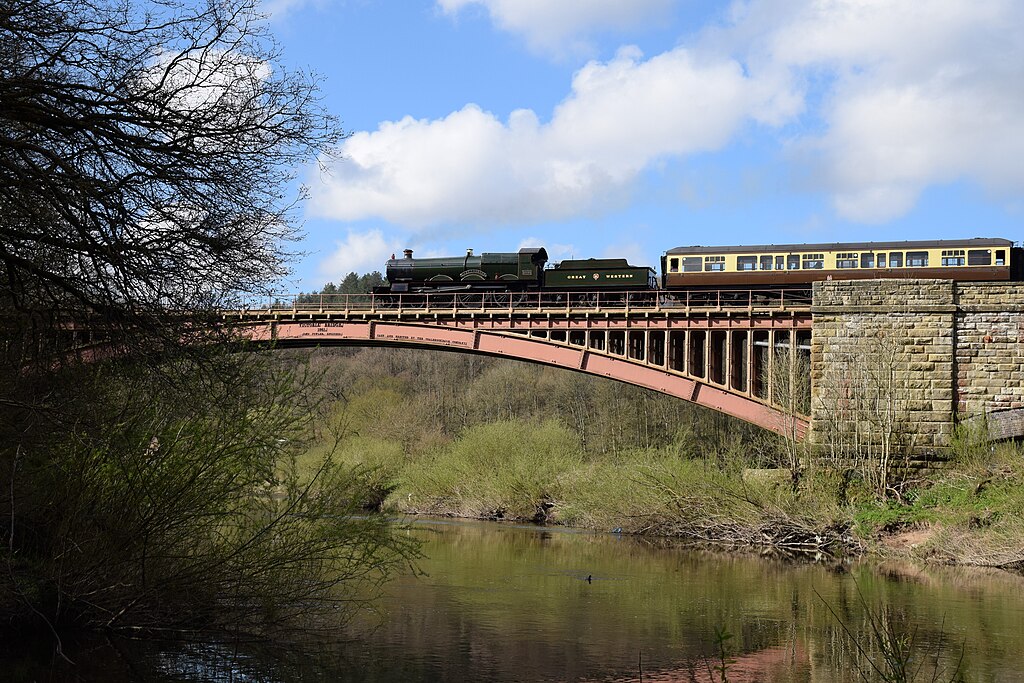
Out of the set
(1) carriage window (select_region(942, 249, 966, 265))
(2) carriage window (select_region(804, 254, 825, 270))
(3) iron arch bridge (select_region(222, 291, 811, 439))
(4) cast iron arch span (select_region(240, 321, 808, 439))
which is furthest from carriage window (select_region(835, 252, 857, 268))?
(4) cast iron arch span (select_region(240, 321, 808, 439))

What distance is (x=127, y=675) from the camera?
11281 millimetres

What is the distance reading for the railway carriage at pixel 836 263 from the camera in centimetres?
3244

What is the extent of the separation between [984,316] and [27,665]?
22.5 meters

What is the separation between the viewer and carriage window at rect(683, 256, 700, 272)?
34.8 m

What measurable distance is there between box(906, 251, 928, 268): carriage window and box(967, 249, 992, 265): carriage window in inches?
47.0

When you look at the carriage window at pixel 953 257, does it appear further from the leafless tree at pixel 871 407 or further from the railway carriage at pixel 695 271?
the leafless tree at pixel 871 407

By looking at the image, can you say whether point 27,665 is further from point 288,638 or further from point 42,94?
point 42,94

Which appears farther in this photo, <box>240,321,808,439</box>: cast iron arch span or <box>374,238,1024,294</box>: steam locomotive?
<box>374,238,1024,294</box>: steam locomotive

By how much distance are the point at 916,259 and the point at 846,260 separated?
197 cm

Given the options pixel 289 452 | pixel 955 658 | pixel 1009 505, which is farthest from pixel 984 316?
pixel 289 452

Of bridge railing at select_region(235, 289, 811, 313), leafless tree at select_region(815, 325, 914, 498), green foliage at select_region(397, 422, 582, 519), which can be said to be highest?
bridge railing at select_region(235, 289, 811, 313)

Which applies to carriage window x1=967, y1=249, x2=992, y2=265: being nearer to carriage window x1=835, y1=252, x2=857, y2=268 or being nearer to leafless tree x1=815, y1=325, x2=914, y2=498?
carriage window x1=835, y1=252, x2=857, y2=268

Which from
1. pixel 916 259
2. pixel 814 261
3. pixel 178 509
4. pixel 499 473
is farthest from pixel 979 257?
pixel 178 509

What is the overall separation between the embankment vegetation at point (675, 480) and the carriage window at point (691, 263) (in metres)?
5.29
